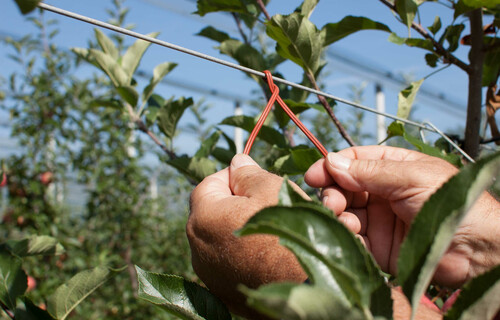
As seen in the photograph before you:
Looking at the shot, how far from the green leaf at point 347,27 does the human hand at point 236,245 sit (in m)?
0.61

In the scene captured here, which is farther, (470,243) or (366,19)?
(366,19)

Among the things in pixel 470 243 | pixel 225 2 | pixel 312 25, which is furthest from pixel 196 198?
pixel 225 2

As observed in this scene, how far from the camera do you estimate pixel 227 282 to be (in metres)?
0.57

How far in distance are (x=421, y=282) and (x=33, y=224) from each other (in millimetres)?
2962

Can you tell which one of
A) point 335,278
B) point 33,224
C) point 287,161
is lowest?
point 33,224

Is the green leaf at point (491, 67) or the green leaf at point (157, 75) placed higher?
the green leaf at point (491, 67)

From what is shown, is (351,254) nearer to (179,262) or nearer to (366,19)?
(366,19)

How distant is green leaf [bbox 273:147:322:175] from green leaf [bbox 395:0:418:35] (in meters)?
0.42

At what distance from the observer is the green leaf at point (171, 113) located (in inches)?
50.2

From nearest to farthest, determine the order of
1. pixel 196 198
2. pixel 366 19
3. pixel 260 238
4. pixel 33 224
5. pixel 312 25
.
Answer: pixel 260 238 < pixel 196 198 < pixel 312 25 < pixel 366 19 < pixel 33 224

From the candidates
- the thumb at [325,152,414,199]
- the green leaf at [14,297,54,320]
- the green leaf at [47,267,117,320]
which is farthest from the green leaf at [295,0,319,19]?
the green leaf at [14,297,54,320]

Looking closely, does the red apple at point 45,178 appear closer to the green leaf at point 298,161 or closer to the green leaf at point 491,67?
the green leaf at point 298,161

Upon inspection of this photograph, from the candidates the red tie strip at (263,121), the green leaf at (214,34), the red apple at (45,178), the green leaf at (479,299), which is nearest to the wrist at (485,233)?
the red tie strip at (263,121)

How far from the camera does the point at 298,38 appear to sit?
1.01 meters
